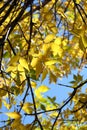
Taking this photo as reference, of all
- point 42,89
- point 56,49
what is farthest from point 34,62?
point 42,89

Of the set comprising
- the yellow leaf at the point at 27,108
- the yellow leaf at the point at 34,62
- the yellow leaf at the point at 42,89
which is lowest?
the yellow leaf at the point at 27,108

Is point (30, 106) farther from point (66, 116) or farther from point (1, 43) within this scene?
point (66, 116)

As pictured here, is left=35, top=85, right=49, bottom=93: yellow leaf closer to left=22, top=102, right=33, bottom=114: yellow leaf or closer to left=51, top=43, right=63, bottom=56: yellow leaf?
left=22, top=102, right=33, bottom=114: yellow leaf

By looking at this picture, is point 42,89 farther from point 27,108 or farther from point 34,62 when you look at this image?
point 34,62

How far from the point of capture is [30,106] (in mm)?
2193

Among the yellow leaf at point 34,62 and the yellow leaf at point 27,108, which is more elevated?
the yellow leaf at point 34,62

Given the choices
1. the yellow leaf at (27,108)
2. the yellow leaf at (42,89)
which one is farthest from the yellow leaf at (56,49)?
the yellow leaf at (27,108)

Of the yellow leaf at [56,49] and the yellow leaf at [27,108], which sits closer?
the yellow leaf at [56,49]

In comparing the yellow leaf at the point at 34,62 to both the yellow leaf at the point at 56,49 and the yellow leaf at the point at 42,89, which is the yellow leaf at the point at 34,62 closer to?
the yellow leaf at the point at 56,49

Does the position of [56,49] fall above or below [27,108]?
above

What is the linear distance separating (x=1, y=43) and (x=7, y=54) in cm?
37

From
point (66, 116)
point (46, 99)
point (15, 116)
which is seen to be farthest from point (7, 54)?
point (66, 116)

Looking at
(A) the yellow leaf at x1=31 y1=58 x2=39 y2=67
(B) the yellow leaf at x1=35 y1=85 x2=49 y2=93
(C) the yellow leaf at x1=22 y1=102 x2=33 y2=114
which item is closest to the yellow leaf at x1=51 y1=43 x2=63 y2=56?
(A) the yellow leaf at x1=31 y1=58 x2=39 y2=67

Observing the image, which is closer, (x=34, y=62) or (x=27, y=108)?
(x=34, y=62)
